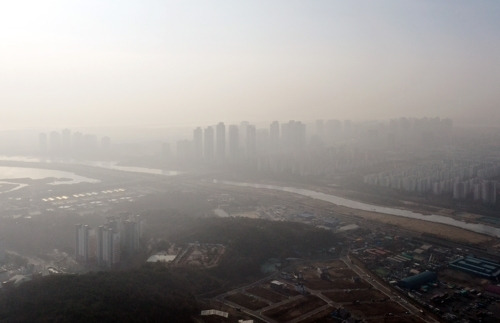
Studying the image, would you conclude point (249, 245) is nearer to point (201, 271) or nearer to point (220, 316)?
point (201, 271)

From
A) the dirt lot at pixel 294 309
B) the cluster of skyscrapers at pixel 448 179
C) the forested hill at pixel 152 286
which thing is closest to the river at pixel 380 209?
the cluster of skyscrapers at pixel 448 179

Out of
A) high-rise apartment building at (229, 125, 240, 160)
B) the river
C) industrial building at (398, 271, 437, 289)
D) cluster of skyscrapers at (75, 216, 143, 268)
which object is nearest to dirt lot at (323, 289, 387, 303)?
industrial building at (398, 271, 437, 289)

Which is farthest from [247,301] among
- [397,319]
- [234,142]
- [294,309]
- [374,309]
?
[234,142]

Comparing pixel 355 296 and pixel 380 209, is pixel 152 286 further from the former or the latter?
pixel 380 209

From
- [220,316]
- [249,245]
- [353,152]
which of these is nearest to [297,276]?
[249,245]

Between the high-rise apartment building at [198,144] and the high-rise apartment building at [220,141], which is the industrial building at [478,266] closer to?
the high-rise apartment building at [220,141]

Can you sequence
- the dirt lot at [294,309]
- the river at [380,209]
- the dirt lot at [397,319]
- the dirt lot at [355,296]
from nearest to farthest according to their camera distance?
the dirt lot at [397,319] → the dirt lot at [294,309] → the dirt lot at [355,296] → the river at [380,209]
